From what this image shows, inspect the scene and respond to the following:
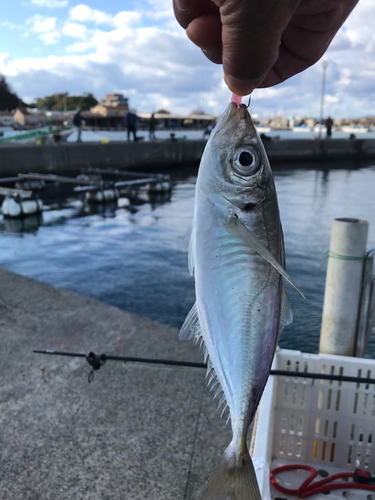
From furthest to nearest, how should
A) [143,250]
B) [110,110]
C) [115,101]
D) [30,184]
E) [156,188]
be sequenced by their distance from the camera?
[115,101], [110,110], [156,188], [30,184], [143,250]

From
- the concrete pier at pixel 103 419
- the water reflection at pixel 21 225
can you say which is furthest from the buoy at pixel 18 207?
the concrete pier at pixel 103 419

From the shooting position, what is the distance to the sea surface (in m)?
6.96

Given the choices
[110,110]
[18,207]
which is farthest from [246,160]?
[110,110]

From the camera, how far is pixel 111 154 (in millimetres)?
24703

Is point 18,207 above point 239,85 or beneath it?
beneath

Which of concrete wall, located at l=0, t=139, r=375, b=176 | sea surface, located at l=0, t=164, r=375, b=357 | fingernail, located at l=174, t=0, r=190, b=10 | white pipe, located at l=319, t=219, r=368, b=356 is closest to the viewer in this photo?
fingernail, located at l=174, t=0, r=190, b=10

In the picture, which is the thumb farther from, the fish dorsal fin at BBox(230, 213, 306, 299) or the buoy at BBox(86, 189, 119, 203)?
the buoy at BBox(86, 189, 119, 203)

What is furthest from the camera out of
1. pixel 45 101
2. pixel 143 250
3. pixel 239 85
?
pixel 45 101

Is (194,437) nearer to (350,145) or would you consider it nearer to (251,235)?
(251,235)

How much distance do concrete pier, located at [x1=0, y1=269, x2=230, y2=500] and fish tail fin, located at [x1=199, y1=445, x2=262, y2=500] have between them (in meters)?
1.57

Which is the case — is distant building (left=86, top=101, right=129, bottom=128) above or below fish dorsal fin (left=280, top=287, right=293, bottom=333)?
above

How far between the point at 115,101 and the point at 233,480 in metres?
75.1

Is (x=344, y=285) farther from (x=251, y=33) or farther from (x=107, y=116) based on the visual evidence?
(x=107, y=116)

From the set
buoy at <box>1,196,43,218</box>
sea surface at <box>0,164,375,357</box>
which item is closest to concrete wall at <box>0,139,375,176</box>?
sea surface at <box>0,164,375,357</box>
